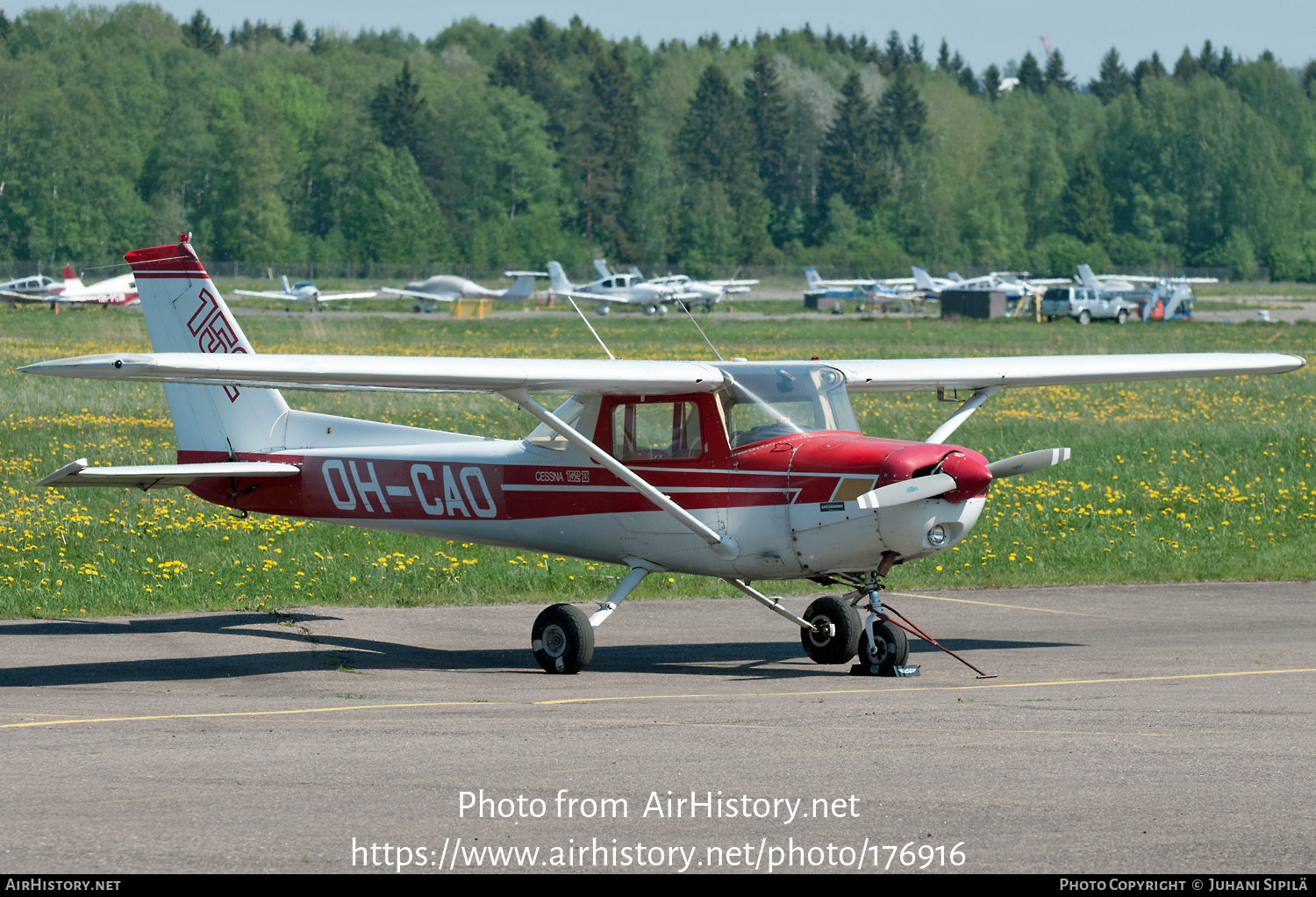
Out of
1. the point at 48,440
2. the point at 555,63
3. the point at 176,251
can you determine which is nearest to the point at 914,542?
the point at 176,251

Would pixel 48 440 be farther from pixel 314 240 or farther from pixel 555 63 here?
pixel 555 63

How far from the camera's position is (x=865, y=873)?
5.68 m

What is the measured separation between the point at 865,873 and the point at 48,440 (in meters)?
18.8

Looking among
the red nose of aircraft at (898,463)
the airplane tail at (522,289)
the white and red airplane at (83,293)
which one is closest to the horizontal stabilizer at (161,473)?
the red nose of aircraft at (898,463)

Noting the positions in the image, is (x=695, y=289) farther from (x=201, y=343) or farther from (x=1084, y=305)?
(x=201, y=343)

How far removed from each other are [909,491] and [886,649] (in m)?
1.41

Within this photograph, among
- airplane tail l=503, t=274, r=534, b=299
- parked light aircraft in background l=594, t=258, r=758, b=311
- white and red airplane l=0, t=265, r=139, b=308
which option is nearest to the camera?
white and red airplane l=0, t=265, r=139, b=308

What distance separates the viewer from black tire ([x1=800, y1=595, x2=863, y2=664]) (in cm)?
1122

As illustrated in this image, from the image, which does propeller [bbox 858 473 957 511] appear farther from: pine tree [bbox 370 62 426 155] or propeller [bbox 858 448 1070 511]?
pine tree [bbox 370 62 426 155]

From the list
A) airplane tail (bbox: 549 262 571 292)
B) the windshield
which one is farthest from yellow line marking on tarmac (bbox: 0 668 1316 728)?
airplane tail (bbox: 549 262 571 292)

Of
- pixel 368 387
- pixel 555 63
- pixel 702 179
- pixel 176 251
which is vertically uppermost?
pixel 555 63

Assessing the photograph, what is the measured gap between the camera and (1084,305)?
67.1 metres

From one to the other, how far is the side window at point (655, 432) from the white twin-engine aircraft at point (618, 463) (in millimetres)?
13

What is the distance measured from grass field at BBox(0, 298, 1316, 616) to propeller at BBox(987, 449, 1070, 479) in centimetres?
439
